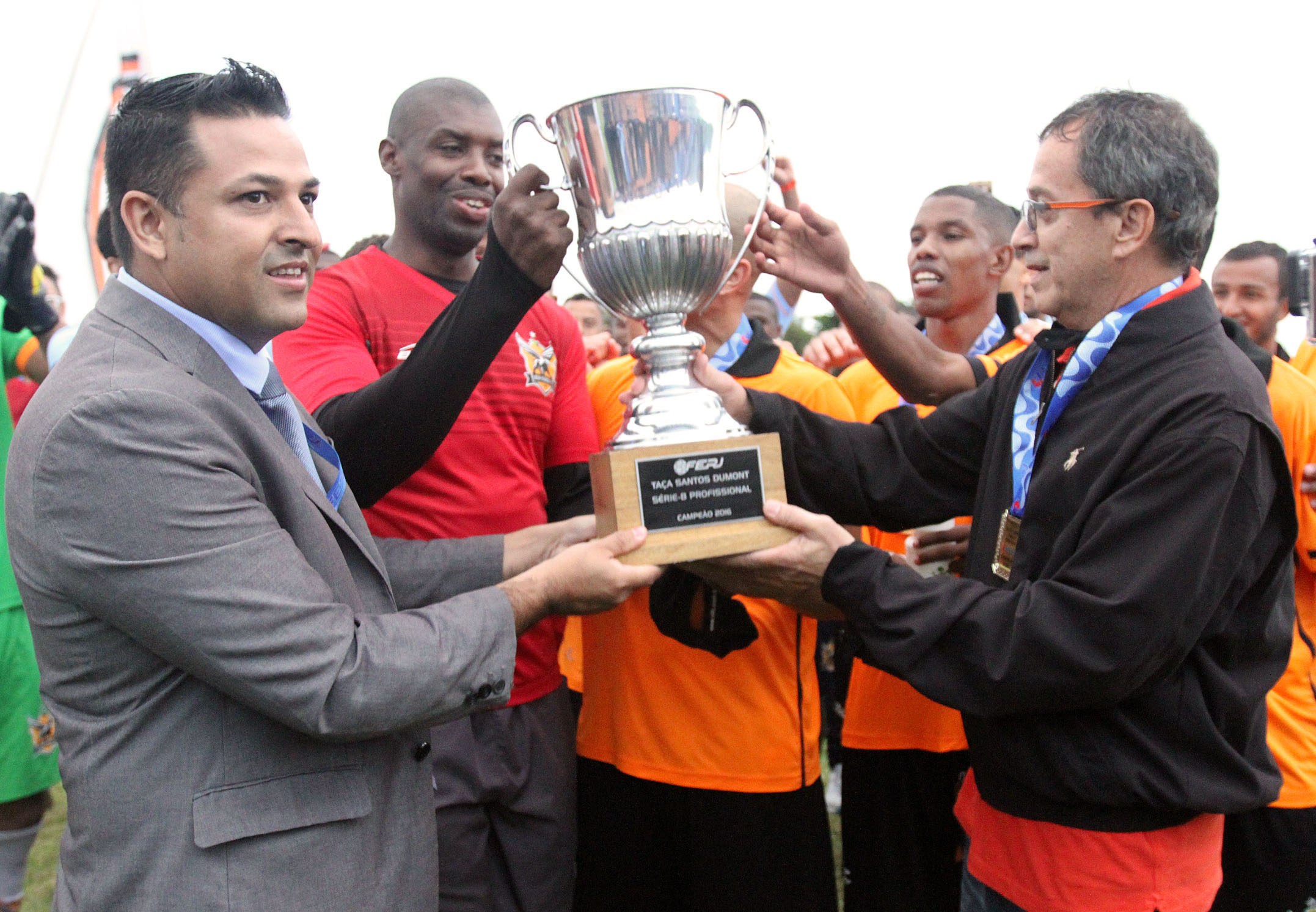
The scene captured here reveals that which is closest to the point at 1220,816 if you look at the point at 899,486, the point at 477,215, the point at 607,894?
the point at 899,486

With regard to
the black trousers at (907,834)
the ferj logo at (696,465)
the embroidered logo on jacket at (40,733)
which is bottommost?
the black trousers at (907,834)

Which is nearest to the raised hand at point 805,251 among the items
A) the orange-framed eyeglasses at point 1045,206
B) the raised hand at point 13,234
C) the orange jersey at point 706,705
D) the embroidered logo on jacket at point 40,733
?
the orange-framed eyeglasses at point 1045,206

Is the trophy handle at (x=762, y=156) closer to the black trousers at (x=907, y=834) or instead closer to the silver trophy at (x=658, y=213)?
the silver trophy at (x=658, y=213)

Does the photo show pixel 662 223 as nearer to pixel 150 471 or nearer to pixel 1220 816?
pixel 150 471

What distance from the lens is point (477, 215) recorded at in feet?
8.82

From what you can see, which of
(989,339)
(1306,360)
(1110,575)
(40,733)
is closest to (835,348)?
(989,339)

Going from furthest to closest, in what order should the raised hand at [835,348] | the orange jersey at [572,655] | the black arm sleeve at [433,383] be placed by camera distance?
the raised hand at [835,348] < the orange jersey at [572,655] < the black arm sleeve at [433,383]

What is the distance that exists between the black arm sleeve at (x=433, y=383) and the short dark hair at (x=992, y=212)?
2379mm

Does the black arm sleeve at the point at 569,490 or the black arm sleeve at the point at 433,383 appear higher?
the black arm sleeve at the point at 433,383

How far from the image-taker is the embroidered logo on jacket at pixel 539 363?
2.61 meters

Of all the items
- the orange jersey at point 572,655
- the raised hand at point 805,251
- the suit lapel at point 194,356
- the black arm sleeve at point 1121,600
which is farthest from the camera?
the orange jersey at point 572,655

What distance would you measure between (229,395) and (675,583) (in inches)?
44.1

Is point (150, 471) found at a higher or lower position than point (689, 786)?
higher

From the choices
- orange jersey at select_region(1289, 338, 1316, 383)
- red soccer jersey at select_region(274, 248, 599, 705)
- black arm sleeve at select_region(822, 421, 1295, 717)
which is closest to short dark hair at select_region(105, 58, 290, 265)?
red soccer jersey at select_region(274, 248, 599, 705)
